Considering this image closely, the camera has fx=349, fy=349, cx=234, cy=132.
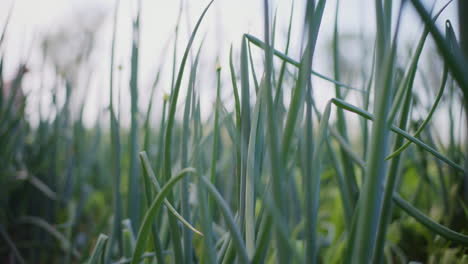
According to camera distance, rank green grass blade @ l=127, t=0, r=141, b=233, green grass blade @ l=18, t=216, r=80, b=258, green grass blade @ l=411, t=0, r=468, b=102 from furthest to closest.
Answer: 1. green grass blade @ l=18, t=216, r=80, b=258
2. green grass blade @ l=127, t=0, r=141, b=233
3. green grass blade @ l=411, t=0, r=468, b=102

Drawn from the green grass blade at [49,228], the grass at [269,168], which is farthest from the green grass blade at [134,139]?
the green grass blade at [49,228]

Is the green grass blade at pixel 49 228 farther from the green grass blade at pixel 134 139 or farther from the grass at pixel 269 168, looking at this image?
the green grass blade at pixel 134 139

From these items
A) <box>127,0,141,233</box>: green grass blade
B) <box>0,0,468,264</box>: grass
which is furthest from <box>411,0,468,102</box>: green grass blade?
<box>127,0,141,233</box>: green grass blade

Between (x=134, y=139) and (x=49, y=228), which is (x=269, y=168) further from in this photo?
(x=49, y=228)

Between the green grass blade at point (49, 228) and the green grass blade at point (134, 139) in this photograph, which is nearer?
the green grass blade at point (134, 139)

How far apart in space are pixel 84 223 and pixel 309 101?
0.72 metres

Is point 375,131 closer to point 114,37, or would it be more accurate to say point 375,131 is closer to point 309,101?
point 309,101

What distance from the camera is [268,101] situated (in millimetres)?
171

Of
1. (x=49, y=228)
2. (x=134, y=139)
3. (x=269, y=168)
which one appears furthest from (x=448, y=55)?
(x=49, y=228)

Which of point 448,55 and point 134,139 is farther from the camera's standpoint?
point 134,139

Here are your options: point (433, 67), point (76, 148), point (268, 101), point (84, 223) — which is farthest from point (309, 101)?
point (84, 223)

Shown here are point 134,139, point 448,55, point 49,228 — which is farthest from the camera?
point 49,228

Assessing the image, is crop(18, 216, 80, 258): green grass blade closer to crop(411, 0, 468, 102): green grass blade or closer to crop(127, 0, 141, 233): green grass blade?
crop(127, 0, 141, 233): green grass blade

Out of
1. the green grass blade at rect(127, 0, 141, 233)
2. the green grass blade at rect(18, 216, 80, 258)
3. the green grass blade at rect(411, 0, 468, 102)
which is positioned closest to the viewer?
the green grass blade at rect(411, 0, 468, 102)
